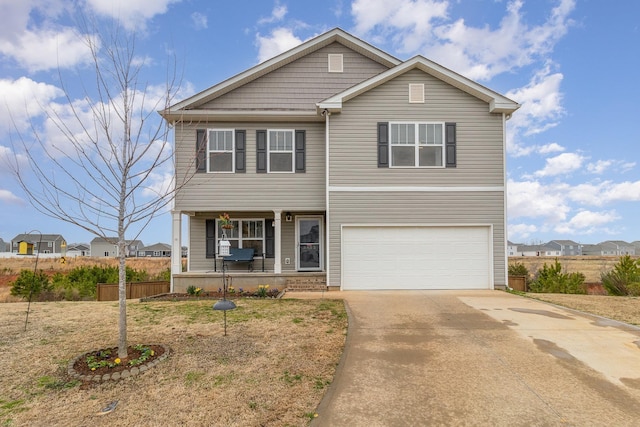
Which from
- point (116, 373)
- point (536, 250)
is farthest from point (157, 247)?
point (536, 250)

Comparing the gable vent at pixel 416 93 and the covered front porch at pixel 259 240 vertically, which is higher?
the gable vent at pixel 416 93

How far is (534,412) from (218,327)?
522 cm

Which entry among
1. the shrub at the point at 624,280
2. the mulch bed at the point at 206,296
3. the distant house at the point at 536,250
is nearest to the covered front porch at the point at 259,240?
the mulch bed at the point at 206,296

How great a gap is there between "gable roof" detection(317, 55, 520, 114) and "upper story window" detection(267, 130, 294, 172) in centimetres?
174

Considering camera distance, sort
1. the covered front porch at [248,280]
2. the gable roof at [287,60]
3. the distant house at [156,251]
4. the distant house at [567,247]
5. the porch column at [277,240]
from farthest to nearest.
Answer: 1. the distant house at [567,247]
2. the distant house at [156,251]
3. the gable roof at [287,60]
4. the porch column at [277,240]
5. the covered front porch at [248,280]

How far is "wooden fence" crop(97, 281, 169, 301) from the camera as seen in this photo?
459 inches

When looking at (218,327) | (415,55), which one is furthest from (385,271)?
(415,55)

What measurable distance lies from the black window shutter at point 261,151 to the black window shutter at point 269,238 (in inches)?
80.3

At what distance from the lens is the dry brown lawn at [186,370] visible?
3666 mm

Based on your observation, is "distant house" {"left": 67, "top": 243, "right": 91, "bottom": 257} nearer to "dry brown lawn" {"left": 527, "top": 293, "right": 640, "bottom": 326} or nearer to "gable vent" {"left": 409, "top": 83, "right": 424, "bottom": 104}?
"gable vent" {"left": 409, "top": 83, "right": 424, "bottom": 104}

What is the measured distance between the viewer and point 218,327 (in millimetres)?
6840

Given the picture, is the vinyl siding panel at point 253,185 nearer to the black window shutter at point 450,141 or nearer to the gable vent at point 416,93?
the gable vent at point 416,93

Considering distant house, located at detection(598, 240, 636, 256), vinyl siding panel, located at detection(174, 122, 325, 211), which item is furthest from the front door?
distant house, located at detection(598, 240, 636, 256)

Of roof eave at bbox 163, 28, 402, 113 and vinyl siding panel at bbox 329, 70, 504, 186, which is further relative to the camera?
roof eave at bbox 163, 28, 402, 113
